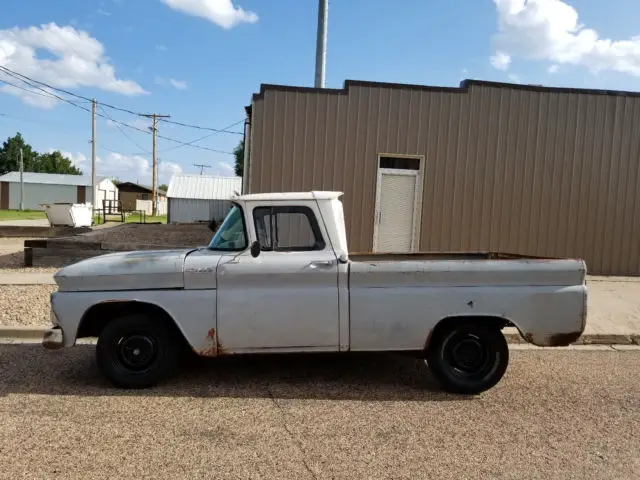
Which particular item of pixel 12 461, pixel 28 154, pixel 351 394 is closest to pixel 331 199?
pixel 351 394

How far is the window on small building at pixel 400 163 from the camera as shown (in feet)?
36.9

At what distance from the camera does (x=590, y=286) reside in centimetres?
1018

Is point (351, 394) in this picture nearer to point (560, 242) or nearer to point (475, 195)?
point (475, 195)

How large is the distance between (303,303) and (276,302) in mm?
236

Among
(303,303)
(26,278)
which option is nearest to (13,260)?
(26,278)

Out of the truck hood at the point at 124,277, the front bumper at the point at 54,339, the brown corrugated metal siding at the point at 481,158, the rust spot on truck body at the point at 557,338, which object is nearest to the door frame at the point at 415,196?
the brown corrugated metal siding at the point at 481,158

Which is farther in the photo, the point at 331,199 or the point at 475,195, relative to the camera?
the point at 475,195

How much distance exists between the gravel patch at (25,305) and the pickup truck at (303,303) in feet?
9.68

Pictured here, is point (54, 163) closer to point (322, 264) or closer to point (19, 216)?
point (19, 216)

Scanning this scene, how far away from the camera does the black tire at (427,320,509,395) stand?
15.7 feet

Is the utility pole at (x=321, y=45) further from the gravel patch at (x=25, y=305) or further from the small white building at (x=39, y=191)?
the small white building at (x=39, y=191)

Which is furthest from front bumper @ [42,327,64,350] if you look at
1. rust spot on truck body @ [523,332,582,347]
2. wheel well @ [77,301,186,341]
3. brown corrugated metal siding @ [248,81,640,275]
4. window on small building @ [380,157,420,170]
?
window on small building @ [380,157,420,170]

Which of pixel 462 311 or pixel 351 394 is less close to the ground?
pixel 462 311

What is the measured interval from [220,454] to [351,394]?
1.55 metres
